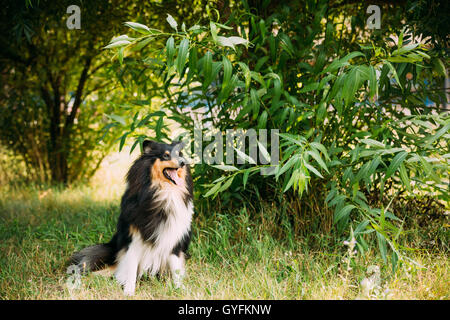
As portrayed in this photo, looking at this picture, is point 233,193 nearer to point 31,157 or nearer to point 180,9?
point 180,9

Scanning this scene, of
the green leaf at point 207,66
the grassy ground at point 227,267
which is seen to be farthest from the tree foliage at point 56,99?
the green leaf at point 207,66

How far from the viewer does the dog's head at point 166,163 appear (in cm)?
261

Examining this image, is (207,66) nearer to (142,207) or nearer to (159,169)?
(159,169)

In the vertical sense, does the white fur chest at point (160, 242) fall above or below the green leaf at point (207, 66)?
below

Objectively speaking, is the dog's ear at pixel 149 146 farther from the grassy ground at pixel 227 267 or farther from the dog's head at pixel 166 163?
the grassy ground at pixel 227 267

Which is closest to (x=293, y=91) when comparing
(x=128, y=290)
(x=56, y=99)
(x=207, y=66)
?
(x=207, y=66)

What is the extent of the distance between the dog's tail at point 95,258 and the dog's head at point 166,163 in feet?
2.47

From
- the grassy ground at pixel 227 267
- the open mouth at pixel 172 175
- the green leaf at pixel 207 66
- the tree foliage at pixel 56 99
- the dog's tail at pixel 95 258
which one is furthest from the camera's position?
the tree foliage at pixel 56 99

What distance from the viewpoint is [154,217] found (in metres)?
2.59

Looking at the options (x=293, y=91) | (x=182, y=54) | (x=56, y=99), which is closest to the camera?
(x=182, y=54)

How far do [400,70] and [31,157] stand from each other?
5165 mm

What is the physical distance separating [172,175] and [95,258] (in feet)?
2.98

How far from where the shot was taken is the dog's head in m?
2.61
